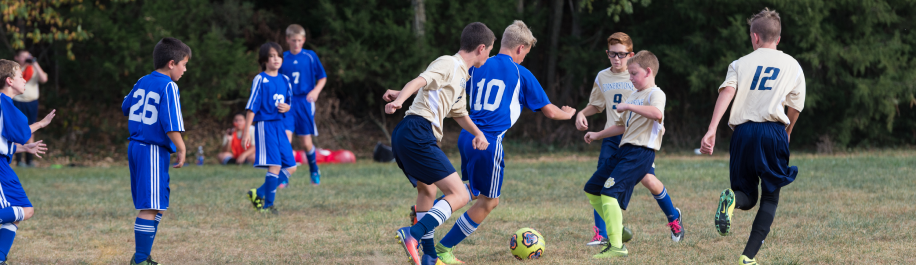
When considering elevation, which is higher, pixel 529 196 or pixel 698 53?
pixel 698 53

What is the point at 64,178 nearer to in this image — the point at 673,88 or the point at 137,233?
the point at 137,233

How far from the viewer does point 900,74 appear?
47.1 ft

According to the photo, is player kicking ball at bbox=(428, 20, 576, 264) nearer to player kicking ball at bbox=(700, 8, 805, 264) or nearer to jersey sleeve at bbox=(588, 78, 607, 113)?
jersey sleeve at bbox=(588, 78, 607, 113)

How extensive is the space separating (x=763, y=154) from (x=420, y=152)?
6.37 ft

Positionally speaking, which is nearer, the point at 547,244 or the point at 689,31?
the point at 547,244

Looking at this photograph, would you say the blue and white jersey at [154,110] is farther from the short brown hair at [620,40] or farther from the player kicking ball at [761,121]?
the player kicking ball at [761,121]

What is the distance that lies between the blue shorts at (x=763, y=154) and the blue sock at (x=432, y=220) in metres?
1.70

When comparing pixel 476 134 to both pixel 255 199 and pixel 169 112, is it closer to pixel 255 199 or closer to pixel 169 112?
pixel 169 112

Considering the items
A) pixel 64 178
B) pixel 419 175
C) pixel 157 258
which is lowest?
pixel 64 178

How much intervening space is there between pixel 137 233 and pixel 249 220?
7.44 feet

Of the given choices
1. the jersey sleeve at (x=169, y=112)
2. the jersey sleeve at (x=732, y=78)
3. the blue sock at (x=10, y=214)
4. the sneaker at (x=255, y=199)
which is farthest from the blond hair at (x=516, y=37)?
the sneaker at (x=255, y=199)

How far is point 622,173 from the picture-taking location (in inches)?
202

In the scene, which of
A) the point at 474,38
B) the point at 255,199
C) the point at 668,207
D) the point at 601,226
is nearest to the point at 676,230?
the point at 668,207

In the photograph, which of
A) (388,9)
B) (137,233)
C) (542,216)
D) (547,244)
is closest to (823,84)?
(388,9)
